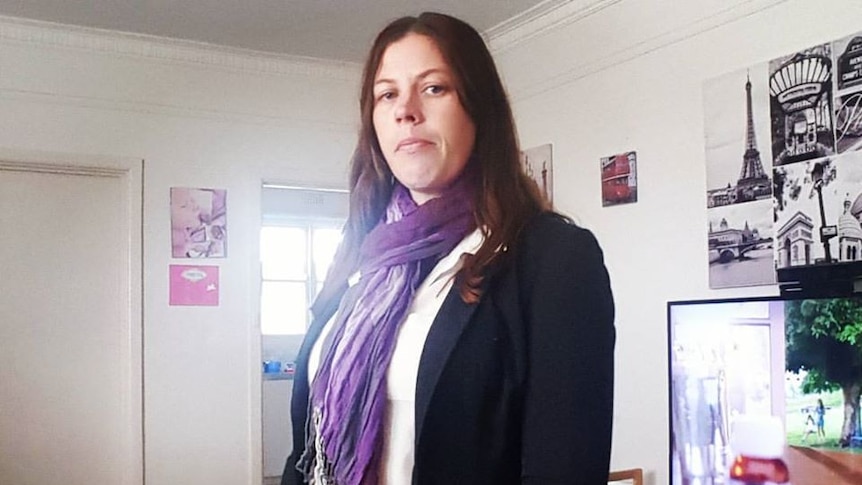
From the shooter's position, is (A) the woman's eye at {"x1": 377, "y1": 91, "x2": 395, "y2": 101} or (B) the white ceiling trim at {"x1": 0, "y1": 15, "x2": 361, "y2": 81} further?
(B) the white ceiling trim at {"x1": 0, "y1": 15, "x2": 361, "y2": 81}

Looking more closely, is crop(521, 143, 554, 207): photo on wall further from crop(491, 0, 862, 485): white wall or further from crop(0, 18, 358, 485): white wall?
crop(0, 18, 358, 485): white wall

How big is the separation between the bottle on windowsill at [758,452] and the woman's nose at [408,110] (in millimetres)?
1534

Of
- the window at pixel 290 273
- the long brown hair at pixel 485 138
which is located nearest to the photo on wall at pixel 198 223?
the window at pixel 290 273

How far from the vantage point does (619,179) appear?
3.09 metres

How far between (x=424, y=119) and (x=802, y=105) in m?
1.77

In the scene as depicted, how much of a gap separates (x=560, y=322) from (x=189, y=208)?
3.11 meters

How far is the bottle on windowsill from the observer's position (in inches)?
83.6

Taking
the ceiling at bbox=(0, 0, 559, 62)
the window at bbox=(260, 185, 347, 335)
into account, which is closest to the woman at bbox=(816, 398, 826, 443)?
the ceiling at bbox=(0, 0, 559, 62)

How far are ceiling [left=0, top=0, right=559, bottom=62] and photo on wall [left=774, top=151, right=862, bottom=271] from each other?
1266 mm

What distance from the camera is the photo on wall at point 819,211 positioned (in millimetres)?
2264

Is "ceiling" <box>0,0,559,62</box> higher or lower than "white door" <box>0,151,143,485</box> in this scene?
higher

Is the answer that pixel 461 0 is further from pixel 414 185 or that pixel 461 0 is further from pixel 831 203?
pixel 414 185

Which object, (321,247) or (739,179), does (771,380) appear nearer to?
(739,179)

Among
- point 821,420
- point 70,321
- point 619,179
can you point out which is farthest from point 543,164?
point 70,321
